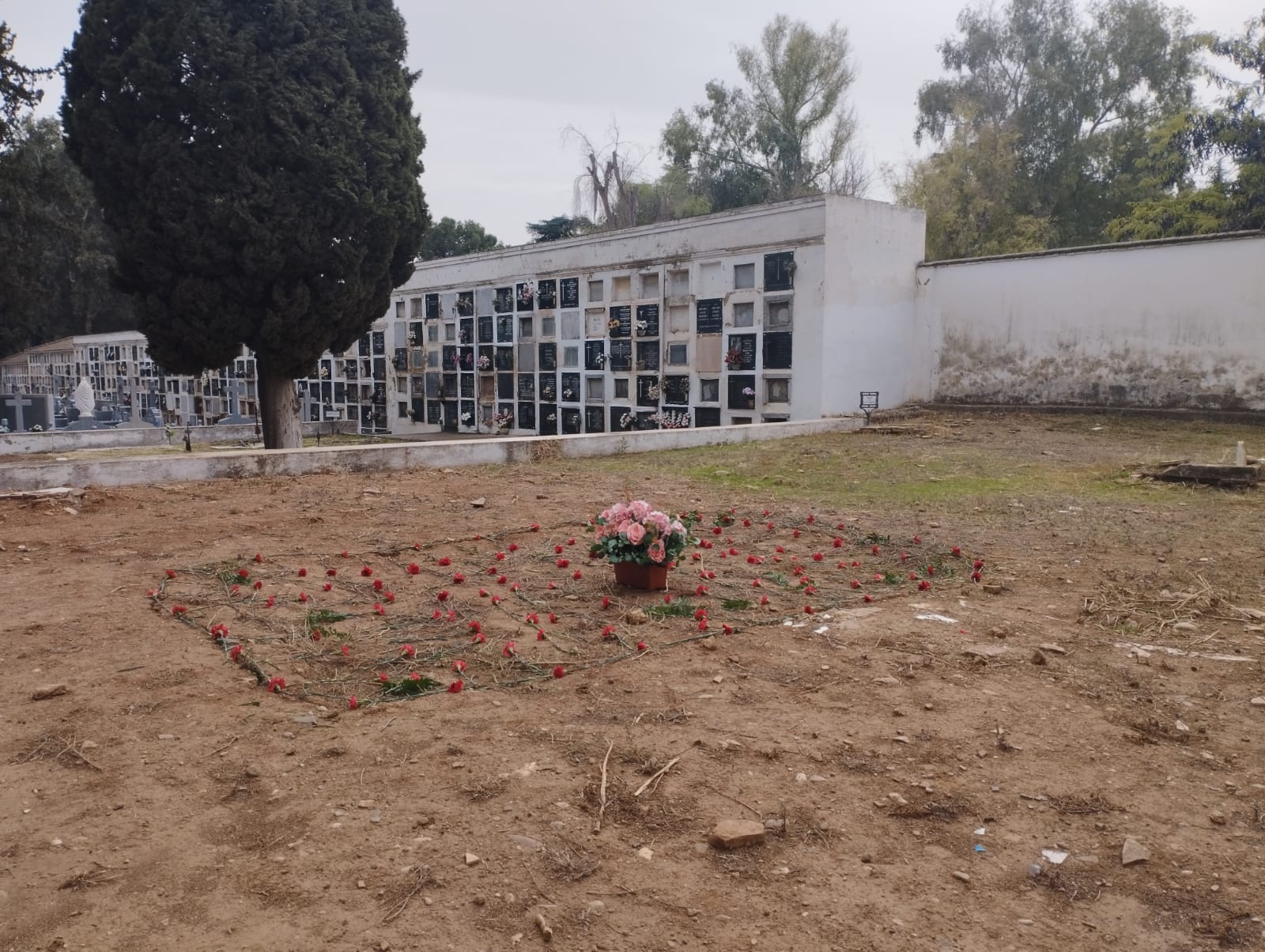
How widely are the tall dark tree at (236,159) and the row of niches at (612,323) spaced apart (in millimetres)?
5974

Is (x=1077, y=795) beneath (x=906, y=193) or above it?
beneath

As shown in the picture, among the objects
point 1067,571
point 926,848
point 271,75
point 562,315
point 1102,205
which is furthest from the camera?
point 1102,205

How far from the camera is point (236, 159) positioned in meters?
10.4

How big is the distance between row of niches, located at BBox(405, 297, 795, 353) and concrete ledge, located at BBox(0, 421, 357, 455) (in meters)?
4.06

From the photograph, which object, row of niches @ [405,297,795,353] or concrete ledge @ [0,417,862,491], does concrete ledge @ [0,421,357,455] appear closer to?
row of niches @ [405,297,795,353]

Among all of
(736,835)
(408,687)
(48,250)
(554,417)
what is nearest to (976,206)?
(554,417)

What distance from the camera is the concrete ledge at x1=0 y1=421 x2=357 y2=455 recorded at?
14406mm

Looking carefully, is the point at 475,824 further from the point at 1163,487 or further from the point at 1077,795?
the point at 1163,487

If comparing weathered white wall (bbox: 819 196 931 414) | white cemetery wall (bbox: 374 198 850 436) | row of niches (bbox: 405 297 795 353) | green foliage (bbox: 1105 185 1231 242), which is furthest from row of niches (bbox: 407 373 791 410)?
green foliage (bbox: 1105 185 1231 242)

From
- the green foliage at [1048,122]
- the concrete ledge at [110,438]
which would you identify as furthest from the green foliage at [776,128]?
the concrete ledge at [110,438]

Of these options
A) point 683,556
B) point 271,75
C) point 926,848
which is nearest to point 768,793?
point 926,848

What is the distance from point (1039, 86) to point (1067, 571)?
81.5 feet

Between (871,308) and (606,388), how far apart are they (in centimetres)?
498

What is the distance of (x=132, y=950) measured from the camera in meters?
1.77
